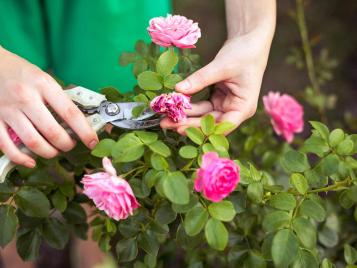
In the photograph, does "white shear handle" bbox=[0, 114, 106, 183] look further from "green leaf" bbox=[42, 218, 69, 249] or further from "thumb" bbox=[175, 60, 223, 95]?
"green leaf" bbox=[42, 218, 69, 249]

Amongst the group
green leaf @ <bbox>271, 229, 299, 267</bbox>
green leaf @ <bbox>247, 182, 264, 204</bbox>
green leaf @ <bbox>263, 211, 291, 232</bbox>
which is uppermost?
green leaf @ <bbox>247, 182, 264, 204</bbox>

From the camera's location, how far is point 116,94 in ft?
4.04

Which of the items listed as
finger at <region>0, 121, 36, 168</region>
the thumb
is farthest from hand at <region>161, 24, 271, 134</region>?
finger at <region>0, 121, 36, 168</region>

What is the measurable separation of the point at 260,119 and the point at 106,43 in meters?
0.56

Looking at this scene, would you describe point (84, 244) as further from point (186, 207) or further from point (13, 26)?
point (186, 207)

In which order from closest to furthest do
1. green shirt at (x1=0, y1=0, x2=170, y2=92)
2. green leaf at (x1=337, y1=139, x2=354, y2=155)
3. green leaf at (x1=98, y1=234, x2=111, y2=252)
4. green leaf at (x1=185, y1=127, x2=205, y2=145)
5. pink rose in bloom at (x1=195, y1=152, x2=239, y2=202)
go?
pink rose in bloom at (x1=195, y1=152, x2=239, y2=202) → green leaf at (x1=185, y1=127, x2=205, y2=145) → green leaf at (x1=337, y1=139, x2=354, y2=155) → green leaf at (x1=98, y1=234, x2=111, y2=252) → green shirt at (x1=0, y1=0, x2=170, y2=92)

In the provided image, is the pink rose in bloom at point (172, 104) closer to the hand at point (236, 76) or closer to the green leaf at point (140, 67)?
the hand at point (236, 76)

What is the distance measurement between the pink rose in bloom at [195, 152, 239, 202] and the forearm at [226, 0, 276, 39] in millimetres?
411

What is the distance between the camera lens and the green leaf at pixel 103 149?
41.1 inches

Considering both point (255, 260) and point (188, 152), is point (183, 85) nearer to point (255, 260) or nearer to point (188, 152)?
point (188, 152)

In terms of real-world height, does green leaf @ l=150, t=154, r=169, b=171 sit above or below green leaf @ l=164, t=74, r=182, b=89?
below

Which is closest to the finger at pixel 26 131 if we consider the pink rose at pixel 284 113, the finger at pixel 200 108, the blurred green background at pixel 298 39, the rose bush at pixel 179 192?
the rose bush at pixel 179 192

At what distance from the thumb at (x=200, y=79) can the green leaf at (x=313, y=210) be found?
1.03ft

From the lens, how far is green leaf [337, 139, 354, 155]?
116 centimetres
